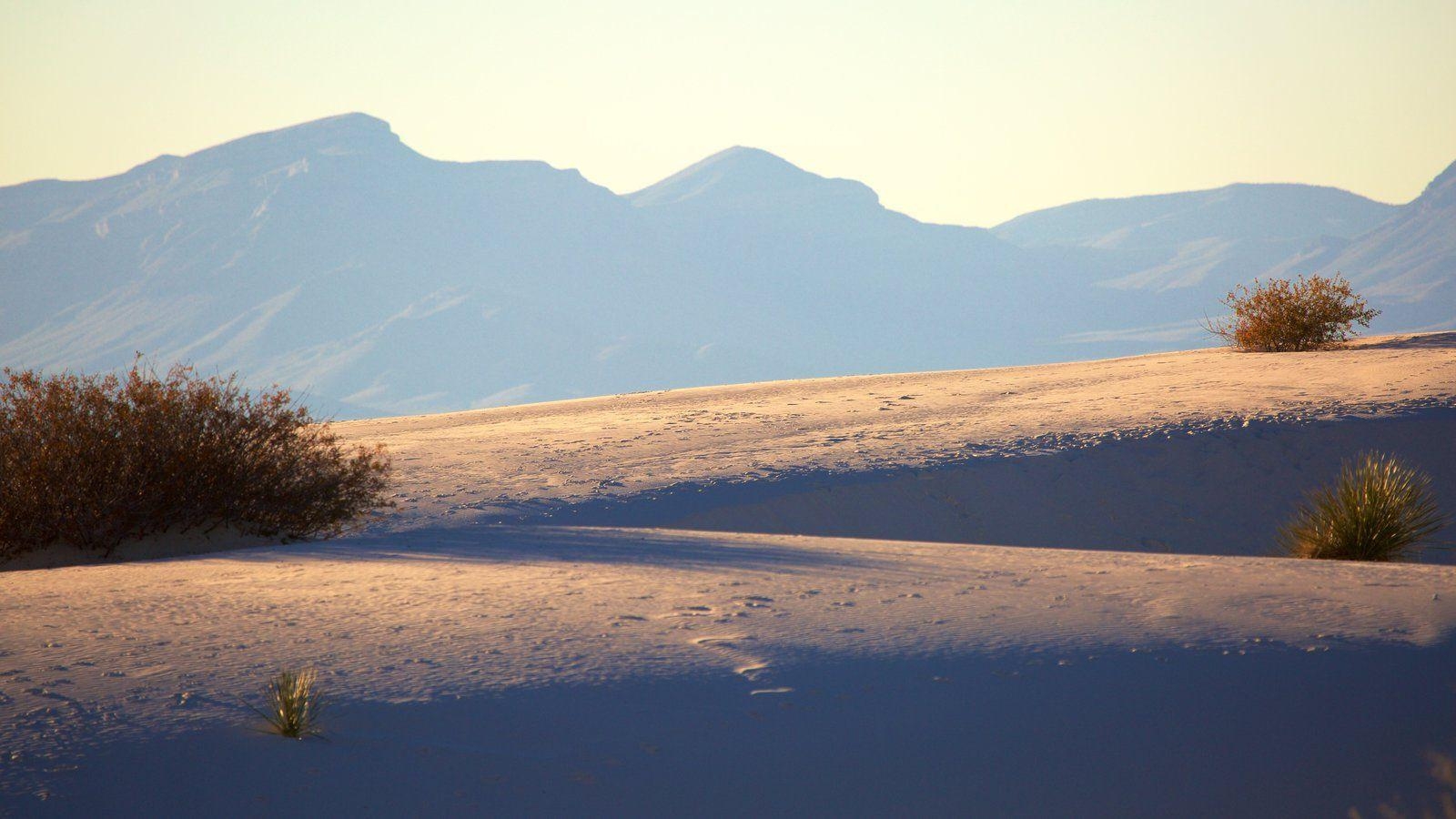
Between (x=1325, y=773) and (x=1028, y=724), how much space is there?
Answer: 1000 mm

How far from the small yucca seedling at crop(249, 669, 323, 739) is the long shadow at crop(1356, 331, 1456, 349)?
17.1 metres

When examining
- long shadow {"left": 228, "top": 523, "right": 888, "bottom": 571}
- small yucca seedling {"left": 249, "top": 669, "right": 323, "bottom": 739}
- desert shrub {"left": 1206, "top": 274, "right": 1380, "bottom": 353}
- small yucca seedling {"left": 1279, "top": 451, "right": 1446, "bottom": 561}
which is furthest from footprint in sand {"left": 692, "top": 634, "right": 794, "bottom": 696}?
desert shrub {"left": 1206, "top": 274, "right": 1380, "bottom": 353}

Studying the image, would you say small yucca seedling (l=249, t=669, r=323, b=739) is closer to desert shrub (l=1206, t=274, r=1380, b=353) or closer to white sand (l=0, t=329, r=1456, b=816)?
white sand (l=0, t=329, r=1456, b=816)

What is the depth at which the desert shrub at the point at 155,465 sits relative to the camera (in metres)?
8.04

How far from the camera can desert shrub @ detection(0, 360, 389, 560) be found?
8039mm

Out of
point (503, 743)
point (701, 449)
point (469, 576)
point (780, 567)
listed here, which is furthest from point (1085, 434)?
point (503, 743)

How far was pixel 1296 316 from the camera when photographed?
18531 millimetres

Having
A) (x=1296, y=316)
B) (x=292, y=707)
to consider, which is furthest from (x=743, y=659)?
(x=1296, y=316)

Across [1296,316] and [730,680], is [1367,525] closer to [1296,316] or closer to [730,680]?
[730,680]

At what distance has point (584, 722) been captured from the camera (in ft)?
14.3

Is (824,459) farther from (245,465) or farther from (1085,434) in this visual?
(245,465)

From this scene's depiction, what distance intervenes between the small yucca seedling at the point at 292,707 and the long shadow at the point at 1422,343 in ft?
56.3

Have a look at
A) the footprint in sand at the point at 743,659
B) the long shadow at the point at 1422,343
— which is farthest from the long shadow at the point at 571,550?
the long shadow at the point at 1422,343

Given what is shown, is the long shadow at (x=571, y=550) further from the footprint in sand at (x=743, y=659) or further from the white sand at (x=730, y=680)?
the footprint in sand at (x=743, y=659)
